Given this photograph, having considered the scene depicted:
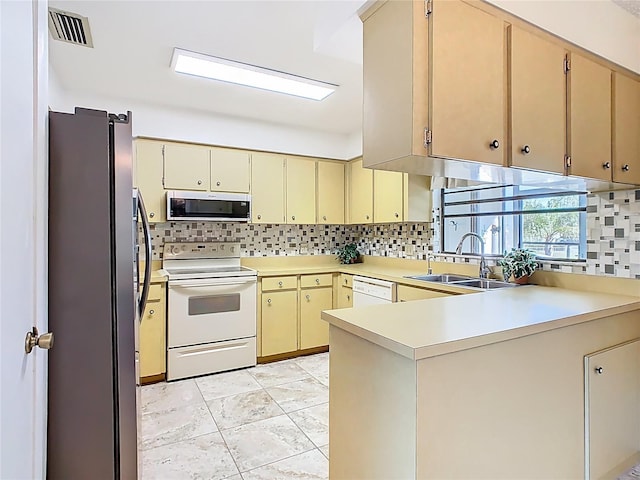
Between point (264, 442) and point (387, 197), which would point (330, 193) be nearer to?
point (387, 197)

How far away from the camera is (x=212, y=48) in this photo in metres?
2.32

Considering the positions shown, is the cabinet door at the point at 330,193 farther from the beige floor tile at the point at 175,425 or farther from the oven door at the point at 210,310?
the beige floor tile at the point at 175,425

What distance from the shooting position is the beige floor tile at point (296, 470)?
1944 millimetres

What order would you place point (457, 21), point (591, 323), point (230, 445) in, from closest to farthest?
1. point (457, 21)
2. point (591, 323)
3. point (230, 445)

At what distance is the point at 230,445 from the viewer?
2.24 m

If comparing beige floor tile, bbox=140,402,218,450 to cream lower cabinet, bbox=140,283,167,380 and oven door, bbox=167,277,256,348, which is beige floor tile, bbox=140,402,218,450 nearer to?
cream lower cabinet, bbox=140,283,167,380

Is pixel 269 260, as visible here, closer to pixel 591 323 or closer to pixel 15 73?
pixel 591 323

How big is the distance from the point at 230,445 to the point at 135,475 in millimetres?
824

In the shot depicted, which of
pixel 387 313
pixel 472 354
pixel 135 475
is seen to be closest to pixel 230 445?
pixel 135 475

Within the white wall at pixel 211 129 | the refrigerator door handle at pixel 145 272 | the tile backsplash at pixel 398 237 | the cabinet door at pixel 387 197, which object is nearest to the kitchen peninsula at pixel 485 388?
the tile backsplash at pixel 398 237

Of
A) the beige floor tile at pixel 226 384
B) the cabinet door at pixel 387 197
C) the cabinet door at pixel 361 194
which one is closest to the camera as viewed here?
the beige floor tile at pixel 226 384

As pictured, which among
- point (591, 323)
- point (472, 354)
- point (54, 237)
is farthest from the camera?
point (591, 323)

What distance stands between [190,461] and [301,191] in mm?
2765

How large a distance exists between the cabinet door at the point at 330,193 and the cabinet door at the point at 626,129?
2.72 meters
